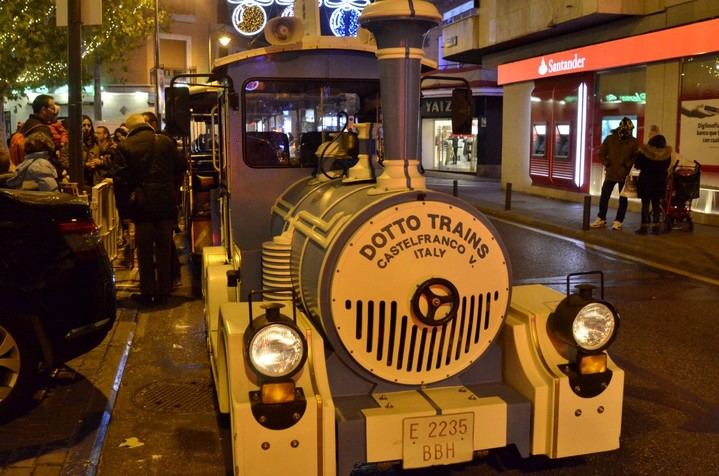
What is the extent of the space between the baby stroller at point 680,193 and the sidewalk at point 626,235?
261 mm

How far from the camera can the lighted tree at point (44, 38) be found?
18547 mm

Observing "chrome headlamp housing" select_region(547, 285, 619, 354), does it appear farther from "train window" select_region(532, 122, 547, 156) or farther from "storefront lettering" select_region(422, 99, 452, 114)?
"storefront lettering" select_region(422, 99, 452, 114)

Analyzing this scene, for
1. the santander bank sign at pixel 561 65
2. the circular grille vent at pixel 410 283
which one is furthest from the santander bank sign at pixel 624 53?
the circular grille vent at pixel 410 283

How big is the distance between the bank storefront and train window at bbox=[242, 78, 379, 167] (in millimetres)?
9541

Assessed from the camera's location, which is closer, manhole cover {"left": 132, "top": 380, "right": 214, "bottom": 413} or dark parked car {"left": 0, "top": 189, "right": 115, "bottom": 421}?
dark parked car {"left": 0, "top": 189, "right": 115, "bottom": 421}

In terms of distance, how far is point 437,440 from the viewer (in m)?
3.66

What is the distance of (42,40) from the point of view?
19.4 meters

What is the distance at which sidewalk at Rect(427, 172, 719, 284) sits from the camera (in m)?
11.0

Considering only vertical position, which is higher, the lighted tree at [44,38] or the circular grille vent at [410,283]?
the lighted tree at [44,38]

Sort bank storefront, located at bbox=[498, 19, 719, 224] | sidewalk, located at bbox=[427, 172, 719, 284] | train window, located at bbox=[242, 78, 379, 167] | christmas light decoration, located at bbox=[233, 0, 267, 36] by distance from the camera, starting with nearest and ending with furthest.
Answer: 1. train window, located at bbox=[242, 78, 379, 167]
2. christmas light decoration, located at bbox=[233, 0, 267, 36]
3. sidewalk, located at bbox=[427, 172, 719, 284]
4. bank storefront, located at bbox=[498, 19, 719, 224]

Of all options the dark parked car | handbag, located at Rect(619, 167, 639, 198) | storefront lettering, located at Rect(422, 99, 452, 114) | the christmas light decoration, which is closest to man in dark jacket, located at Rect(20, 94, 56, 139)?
the christmas light decoration

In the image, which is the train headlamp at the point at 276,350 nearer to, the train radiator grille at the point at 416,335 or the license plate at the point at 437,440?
the train radiator grille at the point at 416,335

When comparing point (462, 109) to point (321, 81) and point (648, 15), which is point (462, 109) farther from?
point (648, 15)

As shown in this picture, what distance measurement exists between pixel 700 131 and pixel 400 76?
12.6 m
